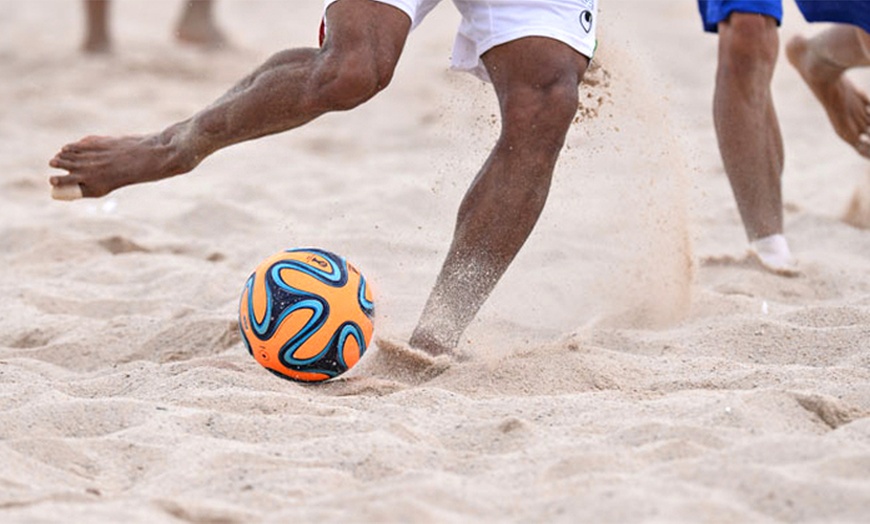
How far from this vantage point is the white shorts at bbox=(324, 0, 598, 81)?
329 centimetres

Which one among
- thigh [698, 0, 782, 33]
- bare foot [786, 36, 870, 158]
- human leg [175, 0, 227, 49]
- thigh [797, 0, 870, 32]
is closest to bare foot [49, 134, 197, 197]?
thigh [698, 0, 782, 33]

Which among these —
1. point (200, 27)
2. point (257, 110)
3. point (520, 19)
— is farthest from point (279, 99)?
point (200, 27)

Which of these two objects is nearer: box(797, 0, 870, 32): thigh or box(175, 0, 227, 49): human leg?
box(797, 0, 870, 32): thigh

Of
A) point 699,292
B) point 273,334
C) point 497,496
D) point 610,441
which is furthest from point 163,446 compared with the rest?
point 699,292

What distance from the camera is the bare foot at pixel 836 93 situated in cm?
505

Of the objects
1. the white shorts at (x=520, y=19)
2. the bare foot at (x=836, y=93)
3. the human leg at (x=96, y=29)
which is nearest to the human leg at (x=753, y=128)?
the bare foot at (x=836, y=93)

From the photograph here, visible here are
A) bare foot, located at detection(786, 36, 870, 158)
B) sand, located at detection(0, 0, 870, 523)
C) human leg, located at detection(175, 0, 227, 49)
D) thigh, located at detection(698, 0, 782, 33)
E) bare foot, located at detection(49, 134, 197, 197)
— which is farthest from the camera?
human leg, located at detection(175, 0, 227, 49)

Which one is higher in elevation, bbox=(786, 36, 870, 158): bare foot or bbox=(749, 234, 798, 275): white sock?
bbox=(786, 36, 870, 158): bare foot

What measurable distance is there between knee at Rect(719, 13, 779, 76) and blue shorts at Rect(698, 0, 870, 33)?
27 mm

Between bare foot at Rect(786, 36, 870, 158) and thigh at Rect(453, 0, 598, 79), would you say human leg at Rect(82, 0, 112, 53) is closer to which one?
bare foot at Rect(786, 36, 870, 158)

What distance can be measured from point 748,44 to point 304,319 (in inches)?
75.4

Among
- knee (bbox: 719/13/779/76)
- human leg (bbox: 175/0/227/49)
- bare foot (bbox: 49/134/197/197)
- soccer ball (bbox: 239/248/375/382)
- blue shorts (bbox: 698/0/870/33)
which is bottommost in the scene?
human leg (bbox: 175/0/227/49)

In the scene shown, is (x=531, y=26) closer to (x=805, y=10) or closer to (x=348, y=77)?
(x=348, y=77)

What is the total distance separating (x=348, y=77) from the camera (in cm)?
→ 316
